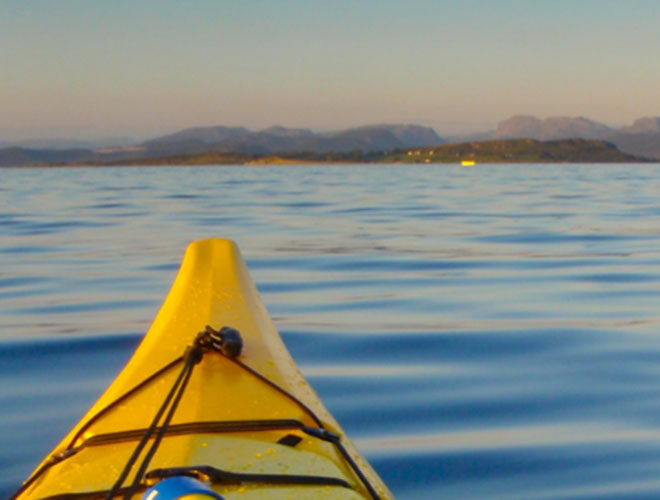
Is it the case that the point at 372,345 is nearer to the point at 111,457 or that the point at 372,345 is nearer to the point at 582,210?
the point at 111,457

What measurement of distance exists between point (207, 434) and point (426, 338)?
486cm

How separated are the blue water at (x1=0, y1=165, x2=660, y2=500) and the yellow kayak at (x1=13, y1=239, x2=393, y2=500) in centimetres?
121

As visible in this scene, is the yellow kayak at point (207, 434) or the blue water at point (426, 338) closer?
the yellow kayak at point (207, 434)

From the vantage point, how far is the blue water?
185 inches

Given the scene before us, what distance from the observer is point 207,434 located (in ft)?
9.41

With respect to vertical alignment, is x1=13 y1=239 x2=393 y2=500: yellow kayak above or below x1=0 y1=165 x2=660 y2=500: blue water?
above

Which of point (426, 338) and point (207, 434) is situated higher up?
point (207, 434)

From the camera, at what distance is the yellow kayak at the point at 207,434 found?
256cm

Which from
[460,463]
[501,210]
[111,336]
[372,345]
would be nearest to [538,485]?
[460,463]

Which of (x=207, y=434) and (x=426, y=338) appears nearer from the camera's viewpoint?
(x=207, y=434)

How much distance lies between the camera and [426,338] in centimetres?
759

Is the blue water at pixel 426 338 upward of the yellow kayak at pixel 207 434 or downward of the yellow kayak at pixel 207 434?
downward

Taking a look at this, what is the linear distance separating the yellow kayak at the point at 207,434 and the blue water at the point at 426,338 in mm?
1207

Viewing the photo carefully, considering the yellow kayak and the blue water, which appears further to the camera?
the blue water
